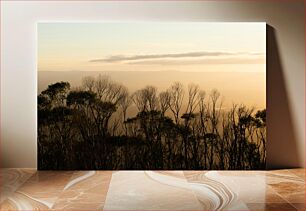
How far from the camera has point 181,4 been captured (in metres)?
5.24

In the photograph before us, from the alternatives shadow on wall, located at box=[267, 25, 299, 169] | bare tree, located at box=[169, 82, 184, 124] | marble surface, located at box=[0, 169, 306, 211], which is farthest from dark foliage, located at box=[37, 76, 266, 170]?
shadow on wall, located at box=[267, 25, 299, 169]

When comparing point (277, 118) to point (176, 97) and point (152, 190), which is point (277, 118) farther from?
point (152, 190)

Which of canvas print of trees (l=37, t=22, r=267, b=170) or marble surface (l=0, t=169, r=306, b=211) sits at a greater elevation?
canvas print of trees (l=37, t=22, r=267, b=170)

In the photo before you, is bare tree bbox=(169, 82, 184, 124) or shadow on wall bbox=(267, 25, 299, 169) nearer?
bare tree bbox=(169, 82, 184, 124)

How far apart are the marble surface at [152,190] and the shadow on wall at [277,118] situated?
0.52ft

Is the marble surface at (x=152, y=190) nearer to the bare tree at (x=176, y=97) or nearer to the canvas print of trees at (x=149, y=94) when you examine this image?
the canvas print of trees at (x=149, y=94)

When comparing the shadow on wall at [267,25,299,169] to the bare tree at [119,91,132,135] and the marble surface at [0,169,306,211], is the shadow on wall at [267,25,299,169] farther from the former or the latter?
the bare tree at [119,91,132,135]

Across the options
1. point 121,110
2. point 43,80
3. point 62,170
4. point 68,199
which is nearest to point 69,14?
point 43,80

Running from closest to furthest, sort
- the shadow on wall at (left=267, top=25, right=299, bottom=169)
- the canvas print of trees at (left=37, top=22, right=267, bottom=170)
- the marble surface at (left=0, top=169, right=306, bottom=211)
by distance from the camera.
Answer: the marble surface at (left=0, top=169, right=306, bottom=211)
the canvas print of trees at (left=37, top=22, right=267, bottom=170)
the shadow on wall at (left=267, top=25, right=299, bottom=169)

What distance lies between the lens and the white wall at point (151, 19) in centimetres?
522

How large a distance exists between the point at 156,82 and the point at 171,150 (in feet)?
2.04

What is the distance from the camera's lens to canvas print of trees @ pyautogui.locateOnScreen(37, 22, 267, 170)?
5191 mm

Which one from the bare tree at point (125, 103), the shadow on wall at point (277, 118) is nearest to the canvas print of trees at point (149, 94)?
the bare tree at point (125, 103)

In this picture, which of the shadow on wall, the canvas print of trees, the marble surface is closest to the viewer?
the marble surface
